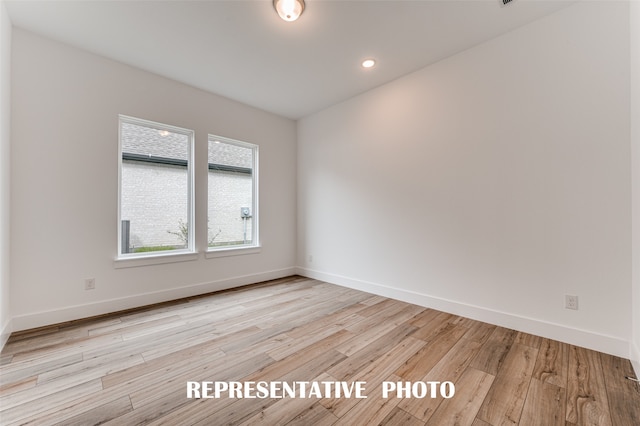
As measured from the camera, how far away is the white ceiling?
213 centimetres

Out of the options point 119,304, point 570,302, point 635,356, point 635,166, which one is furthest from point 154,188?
point 635,356

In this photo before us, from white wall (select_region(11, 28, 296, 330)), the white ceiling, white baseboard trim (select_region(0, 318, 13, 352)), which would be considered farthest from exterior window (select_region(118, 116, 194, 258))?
white baseboard trim (select_region(0, 318, 13, 352))

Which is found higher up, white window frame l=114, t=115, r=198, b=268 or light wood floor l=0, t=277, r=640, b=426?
white window frame l=114, t=115, r=198, b=268

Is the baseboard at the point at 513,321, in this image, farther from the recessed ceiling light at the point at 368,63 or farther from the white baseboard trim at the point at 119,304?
the recessed ceiling light at the point at 368,63

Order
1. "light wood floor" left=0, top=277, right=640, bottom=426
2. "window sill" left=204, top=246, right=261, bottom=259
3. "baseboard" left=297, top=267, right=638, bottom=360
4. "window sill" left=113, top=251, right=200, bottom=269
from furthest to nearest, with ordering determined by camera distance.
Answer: "window sill" left=204, top=246, right=261, bottom=259, "window sill" left=113, top=251, right=200, bottom=269, "baseboard" left=297, top=267, right=638, bottom=360, "light wood floor" left=0, top=277, right=640, bottom=426

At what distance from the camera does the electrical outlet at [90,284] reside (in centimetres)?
265

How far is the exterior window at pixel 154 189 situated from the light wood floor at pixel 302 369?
82 cm

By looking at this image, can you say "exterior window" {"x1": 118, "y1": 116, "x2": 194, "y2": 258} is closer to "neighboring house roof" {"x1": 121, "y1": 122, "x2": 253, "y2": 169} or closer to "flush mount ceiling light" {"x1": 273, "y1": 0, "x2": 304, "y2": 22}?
"neighboring house roof" {"x1": 121, "y1": 122, "x2": 253, "y2": 169}

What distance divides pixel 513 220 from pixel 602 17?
169 centimetres

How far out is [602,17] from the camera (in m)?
2.03

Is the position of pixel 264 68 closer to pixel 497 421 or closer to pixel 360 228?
pixel 360 228

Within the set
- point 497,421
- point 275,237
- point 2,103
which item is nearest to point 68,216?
point 2,103

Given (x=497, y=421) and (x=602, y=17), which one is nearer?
(x=497, y=421)

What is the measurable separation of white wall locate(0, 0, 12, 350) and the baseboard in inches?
137
